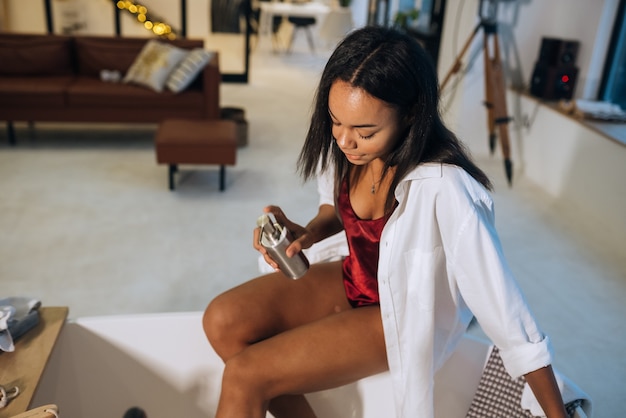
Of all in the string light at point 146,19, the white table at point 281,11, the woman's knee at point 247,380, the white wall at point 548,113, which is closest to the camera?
the woman's knee at point 247,380

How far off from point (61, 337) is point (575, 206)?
324cm

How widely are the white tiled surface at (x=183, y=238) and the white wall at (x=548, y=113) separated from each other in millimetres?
140

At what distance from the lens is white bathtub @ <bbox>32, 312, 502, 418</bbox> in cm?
166

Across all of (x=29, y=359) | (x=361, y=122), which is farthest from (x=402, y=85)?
(x=29, y=359)

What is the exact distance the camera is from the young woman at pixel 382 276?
1.22 m

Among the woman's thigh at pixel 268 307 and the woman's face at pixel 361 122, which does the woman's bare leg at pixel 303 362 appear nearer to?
the woman's thigh at pixel 268 307

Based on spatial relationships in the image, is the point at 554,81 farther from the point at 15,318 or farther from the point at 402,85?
the point at 15,318

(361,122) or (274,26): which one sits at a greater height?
(361,122)

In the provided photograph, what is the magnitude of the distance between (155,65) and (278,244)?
360 centimetres

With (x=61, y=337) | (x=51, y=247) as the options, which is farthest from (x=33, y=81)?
(x=61, y=337)

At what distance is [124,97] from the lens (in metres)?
4.48

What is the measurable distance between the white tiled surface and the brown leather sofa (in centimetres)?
25

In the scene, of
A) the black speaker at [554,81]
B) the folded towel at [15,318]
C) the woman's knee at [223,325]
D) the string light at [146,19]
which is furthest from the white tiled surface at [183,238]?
the string light at [146,19]

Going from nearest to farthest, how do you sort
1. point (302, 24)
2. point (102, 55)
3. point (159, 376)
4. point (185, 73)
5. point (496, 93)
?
point (159, 376)
point (496, 93)
point (185, 73)
point (102, 55)
point (302, 24)
